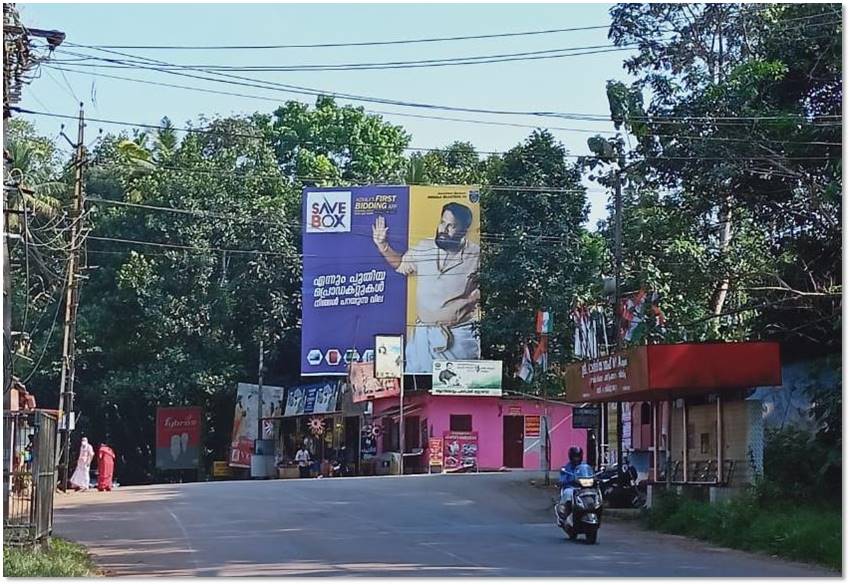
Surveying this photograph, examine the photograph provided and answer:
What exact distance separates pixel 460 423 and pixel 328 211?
8099 mm

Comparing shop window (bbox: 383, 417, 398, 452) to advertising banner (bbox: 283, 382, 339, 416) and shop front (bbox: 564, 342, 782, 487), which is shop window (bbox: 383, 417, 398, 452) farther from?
shop front (bbox: 564, 342, 782, 487)

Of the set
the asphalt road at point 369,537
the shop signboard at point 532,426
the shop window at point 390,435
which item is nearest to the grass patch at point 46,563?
the asphalt road at point 369,537

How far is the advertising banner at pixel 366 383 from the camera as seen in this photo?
1571 inches

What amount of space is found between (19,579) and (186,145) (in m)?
38.3

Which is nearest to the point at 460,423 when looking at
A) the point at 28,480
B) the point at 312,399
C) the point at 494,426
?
the point at 494,426

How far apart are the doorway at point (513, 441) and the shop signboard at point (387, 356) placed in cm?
412

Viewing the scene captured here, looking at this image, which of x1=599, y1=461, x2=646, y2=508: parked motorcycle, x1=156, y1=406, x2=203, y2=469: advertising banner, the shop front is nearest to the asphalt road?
x1=599, y1=461, x2=646, y2=508: parked motorcycle

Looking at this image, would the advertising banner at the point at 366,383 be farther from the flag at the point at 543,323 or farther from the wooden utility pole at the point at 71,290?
the wooden utility pole at the point at 71,290

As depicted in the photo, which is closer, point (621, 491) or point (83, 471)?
point (621, 491)

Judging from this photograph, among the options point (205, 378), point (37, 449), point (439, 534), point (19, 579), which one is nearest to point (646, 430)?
point (439, 534)

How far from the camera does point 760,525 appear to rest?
15.7 metres

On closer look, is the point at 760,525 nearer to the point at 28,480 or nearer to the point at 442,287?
the point at 28,480

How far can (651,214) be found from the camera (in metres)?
24.8

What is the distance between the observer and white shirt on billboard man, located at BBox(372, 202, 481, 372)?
40.9m
